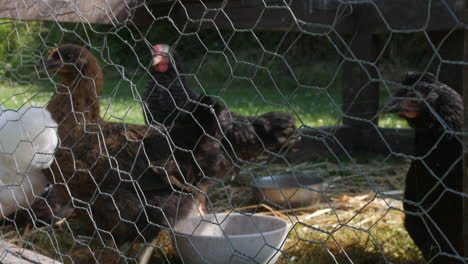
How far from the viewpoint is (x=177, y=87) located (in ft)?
9.75

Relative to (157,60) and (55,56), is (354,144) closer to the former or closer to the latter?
(157,60)

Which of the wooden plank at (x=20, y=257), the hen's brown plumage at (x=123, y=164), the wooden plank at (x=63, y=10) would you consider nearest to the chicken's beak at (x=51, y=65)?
the hen's brown plumage at (x=123, y=164)

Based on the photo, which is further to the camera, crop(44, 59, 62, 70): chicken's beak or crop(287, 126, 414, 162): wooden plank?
crop(287, 126, 414, 162): wooden plank

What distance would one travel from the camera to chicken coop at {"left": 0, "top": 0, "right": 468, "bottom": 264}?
58.6 inches

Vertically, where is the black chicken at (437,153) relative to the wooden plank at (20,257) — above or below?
above

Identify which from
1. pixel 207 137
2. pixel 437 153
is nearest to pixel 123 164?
pixel 207 137

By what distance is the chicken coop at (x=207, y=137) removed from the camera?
149cm

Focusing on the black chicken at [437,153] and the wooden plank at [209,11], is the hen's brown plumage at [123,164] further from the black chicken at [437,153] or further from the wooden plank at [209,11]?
the black chicken at [437,153]

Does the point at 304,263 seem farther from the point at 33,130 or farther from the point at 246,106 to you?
the point at 246,106

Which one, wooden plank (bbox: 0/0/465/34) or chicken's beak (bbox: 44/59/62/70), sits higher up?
wooden plank (bbox: 0/0/465/34)

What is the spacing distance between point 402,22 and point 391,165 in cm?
178

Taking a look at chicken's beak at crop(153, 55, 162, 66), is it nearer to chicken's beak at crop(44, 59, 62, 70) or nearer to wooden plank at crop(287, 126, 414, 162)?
chicken's beak at crop(44, 59, 62, 70)

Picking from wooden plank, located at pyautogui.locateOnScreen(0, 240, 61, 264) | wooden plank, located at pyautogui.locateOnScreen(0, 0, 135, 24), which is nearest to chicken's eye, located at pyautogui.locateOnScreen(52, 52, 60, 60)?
wooden plank, located at pyautogui.locateOnScreen(0, 0, 135, 24)

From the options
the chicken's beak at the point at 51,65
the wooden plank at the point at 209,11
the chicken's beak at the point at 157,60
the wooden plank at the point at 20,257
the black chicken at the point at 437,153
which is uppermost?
the wooden plank at the point at 209,11
